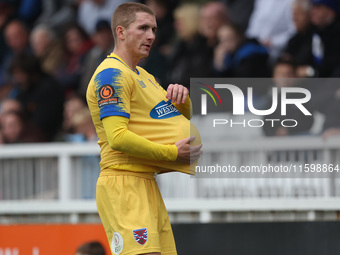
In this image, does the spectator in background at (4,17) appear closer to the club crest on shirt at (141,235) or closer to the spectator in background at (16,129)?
the spectator in background at (16,129)

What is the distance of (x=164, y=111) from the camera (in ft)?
14.5

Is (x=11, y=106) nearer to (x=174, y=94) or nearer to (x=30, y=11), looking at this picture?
(x=30, y=11)

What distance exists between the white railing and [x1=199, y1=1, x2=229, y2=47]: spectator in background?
7.02ft

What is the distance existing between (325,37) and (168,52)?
2311mm

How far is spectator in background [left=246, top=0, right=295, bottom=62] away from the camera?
28.5 ft

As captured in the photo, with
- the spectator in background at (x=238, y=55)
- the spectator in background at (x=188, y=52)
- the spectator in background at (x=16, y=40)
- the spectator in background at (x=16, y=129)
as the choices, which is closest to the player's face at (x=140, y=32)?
the spectator in background at (x=238, y=55)

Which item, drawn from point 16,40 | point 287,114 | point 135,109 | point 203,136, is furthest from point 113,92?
point 16,40

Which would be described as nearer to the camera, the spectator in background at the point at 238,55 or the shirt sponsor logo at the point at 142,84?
the shirt sponsor logo at the point at 142,84

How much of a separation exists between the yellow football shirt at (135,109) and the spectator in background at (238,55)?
4.06 m

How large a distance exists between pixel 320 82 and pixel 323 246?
166cm

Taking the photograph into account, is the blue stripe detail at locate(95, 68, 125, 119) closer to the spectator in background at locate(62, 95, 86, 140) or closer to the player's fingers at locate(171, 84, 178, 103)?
the player's fingers at locate(171, 84, 178, 103)

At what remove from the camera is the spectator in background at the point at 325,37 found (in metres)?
7.95

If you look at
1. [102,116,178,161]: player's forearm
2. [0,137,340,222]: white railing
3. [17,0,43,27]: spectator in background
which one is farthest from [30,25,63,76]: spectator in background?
[102,116,178,161]: player's forearm

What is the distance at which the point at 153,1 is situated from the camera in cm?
968
